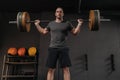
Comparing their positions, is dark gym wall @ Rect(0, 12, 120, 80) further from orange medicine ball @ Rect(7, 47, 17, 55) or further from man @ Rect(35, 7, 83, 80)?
man @ Rect(35, 7, 83, 80)

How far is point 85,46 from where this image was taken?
4.51m

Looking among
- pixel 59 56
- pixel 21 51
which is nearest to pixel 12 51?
pixel 21 51

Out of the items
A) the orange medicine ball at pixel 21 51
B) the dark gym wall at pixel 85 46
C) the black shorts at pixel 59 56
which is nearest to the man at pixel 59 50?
the black shorts at pixel 59 56

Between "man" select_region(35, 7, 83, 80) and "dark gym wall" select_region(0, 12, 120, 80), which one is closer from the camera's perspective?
"man" select_region(35, 7, 83, 80)

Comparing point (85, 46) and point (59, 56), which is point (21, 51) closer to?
point (85, 46)

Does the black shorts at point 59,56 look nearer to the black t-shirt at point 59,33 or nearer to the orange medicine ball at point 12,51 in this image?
the black t-shirt at point 59,33

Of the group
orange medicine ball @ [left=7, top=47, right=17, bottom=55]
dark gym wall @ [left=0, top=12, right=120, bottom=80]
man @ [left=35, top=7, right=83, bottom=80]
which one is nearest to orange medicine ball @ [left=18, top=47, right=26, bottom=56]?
orange medicine ball @ [left=7, top=47, right=17, bottom=55]

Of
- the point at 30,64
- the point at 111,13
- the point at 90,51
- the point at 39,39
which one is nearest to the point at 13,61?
the point at 30,64

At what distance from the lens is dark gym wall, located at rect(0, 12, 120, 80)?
434cm

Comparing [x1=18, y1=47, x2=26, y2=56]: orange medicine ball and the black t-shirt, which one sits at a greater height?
the black t-shirt

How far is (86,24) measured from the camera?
184 inches

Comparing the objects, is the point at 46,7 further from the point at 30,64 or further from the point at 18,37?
the point at 30,64

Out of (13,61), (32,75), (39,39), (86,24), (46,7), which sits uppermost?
(46,7)

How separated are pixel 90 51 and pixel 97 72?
486 mm
